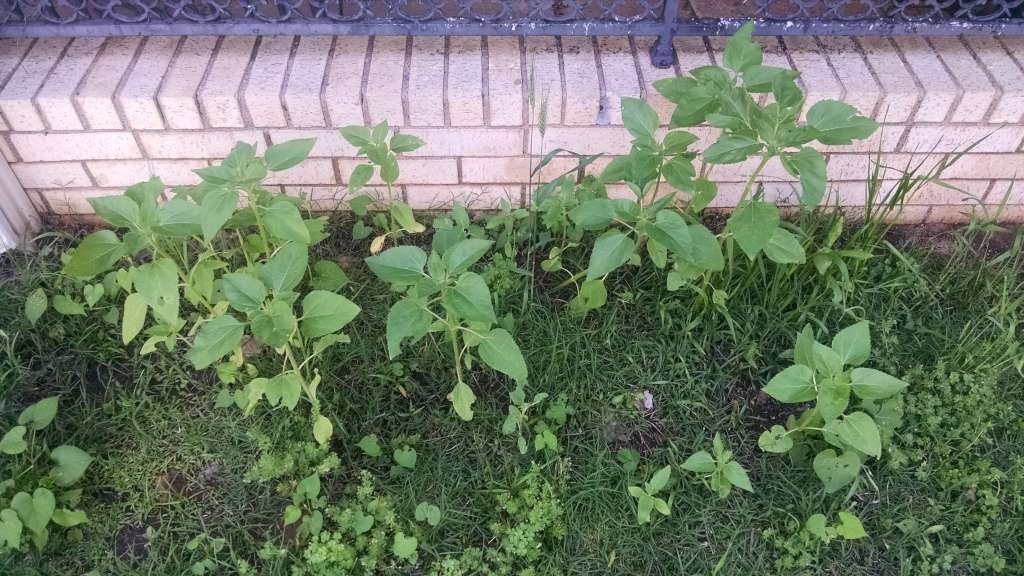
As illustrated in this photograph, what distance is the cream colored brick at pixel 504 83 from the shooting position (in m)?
2.26

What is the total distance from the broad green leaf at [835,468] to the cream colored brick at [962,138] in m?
1.07

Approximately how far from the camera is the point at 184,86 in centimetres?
225

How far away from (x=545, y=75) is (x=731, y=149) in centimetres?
70

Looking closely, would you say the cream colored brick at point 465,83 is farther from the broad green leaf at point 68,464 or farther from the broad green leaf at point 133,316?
the broad green leaf at point 68,464

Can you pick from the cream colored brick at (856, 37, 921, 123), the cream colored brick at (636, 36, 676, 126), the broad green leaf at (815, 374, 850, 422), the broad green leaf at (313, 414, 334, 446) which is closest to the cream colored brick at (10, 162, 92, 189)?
the broad green leaf at (313, 414, 334, 446)

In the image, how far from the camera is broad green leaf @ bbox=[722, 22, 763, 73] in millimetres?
1933

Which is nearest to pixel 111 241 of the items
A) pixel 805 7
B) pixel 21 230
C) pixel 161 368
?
pixel 161 368

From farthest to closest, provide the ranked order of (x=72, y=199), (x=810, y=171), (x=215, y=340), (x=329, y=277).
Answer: (x=72, y=199)
(x=329, y=277)
(x=810, y=171)
(x=215, y=340)

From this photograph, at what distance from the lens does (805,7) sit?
2268 millimetres

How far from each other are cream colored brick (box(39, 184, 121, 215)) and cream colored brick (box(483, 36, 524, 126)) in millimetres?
1315

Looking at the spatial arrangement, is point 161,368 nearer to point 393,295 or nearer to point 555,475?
point 393,295

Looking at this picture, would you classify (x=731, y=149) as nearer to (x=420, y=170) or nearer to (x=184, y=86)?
(x=420, y=170)

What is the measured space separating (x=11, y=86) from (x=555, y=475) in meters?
1.99

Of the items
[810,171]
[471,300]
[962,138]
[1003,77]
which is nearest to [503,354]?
[471,300]
